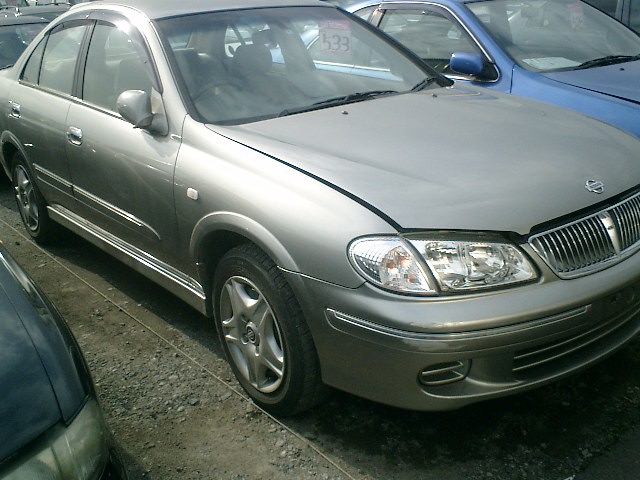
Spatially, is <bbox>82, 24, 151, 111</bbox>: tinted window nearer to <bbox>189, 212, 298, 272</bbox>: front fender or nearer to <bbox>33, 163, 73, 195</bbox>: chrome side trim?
<bbox>33, 163, 73, 195</bbox>: chrome side trim

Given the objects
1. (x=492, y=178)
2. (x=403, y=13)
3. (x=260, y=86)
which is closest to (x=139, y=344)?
(x=260, y=86)

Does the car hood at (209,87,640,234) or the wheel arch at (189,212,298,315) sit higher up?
the car hood at (209,87,640,234)

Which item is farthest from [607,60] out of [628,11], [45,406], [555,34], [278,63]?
[45,406]

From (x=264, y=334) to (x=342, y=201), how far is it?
2.28ft

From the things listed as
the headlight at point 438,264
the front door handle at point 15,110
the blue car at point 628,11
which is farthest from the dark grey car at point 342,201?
the blue car at point 628,11

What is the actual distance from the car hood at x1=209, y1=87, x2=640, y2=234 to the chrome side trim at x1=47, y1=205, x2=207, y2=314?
77 centimetres

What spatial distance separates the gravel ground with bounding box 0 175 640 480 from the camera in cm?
279

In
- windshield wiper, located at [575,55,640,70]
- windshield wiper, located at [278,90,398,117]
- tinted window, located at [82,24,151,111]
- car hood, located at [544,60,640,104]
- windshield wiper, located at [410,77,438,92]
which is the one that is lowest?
car hood, located at [544,60,640,104]

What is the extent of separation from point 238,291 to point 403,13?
3.30 m

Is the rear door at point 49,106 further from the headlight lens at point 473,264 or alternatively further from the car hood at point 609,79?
the car hood at point 609,79

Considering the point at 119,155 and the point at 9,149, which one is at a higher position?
the point at 119,155

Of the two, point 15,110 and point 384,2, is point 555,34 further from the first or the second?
point 15,110

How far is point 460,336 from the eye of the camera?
7.94 feet

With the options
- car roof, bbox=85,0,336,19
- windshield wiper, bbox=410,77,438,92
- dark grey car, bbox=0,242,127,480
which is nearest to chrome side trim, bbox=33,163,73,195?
car roof, bbox=85,0,336,19
